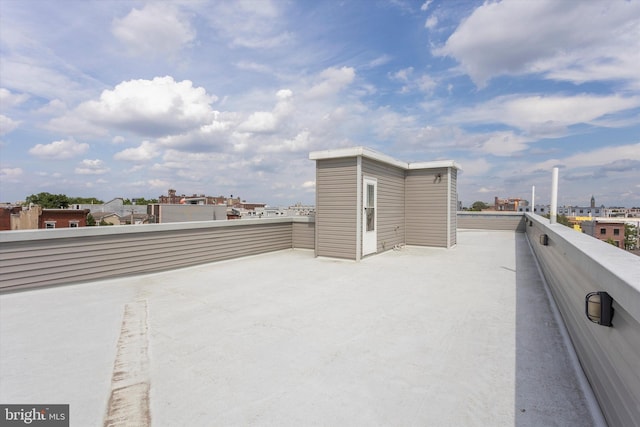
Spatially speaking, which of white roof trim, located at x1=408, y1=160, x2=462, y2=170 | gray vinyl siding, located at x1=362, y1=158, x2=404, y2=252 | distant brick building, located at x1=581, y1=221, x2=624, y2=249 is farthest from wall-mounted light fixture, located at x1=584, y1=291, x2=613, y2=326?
white roof trim, located at x1=408, y1=160, x2=462, y2=170

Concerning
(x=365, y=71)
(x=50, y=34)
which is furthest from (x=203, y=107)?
(x=365, y=71)

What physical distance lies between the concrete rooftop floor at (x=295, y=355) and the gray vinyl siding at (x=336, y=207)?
2.36 meters

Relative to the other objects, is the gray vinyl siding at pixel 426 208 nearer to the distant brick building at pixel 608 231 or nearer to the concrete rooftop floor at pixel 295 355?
the concrete rooftop floor at pixel 295 355

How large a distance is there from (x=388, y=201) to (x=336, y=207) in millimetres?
1845

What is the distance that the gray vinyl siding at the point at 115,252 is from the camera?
4.30 meters

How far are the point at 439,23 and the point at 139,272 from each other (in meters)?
9.40

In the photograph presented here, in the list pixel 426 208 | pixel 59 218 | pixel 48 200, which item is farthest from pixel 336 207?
pixel 48 200

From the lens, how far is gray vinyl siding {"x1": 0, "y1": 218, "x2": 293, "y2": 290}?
169 inches

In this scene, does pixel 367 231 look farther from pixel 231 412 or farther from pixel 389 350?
pixel 231 412

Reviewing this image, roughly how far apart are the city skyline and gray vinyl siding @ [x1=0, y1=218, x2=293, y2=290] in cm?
286

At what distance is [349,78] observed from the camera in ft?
33.6

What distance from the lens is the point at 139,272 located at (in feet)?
17.7

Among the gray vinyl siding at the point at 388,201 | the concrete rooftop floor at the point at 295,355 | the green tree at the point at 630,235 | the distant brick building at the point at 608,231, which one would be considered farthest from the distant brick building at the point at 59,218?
the green tree at the point at 630,235

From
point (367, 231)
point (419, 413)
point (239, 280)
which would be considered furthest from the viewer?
point (367, 231)
